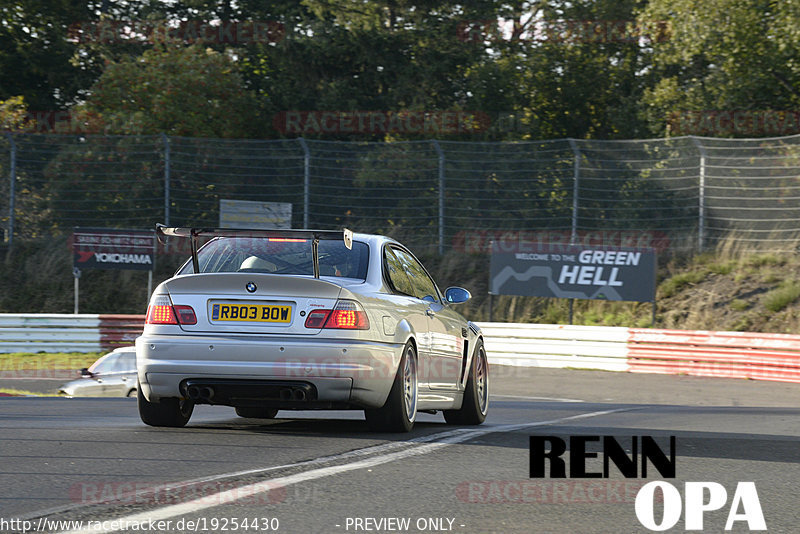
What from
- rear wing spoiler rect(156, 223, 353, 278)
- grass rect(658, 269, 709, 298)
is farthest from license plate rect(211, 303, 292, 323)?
grass rect(658, 269, 709, 298)

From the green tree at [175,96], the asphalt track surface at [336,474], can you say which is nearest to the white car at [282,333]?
the asphalt track surface at [336,474]

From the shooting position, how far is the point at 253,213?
28828mm

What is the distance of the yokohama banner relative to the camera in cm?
2848

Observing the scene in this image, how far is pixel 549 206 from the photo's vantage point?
27.5 meters

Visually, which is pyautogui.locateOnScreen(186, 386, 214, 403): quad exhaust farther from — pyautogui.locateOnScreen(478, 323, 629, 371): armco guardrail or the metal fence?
the metal fence

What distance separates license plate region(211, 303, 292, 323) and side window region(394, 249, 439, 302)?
162 cm

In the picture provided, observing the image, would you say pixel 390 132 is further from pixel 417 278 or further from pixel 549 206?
pixel 417 278

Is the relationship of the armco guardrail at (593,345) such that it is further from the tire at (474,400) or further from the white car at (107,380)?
the tire at (474,400)

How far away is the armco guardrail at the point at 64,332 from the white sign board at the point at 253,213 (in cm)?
372

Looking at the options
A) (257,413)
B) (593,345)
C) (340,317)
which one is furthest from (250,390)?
(593,345)

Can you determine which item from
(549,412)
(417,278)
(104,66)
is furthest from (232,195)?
(417,278)

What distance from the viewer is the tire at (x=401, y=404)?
835 cm

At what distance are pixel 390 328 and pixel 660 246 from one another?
1962cm

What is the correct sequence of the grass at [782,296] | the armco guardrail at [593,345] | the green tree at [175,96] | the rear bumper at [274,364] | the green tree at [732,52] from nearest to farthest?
the rear bumper at [274,364]
the armco guardrail at [593,345]
the grass at [782,296]
the green tree at [732,52]
the green tree at [175,96]
